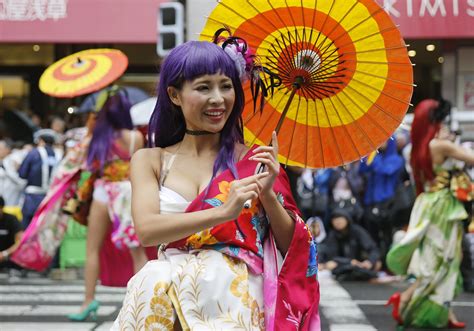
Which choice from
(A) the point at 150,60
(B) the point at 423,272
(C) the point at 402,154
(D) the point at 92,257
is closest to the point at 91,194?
(D) the point at 92,257

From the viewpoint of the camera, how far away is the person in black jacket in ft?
37.3

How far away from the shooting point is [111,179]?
7898mm

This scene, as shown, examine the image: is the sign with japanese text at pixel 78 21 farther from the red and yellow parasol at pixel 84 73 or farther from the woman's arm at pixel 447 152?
the woman's arm at pixel 447 152

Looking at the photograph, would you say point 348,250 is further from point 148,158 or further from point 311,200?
point 148,158

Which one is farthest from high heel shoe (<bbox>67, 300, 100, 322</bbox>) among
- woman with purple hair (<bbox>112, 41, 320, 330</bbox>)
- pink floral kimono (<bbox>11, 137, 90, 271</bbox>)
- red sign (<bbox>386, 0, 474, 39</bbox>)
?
red sign (<bbox>386, 0, 474, 39</bbox>)

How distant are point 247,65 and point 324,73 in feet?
1.08

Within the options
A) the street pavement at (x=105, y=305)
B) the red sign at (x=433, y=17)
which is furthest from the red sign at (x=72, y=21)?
the street pavement at (x=105, y=305)

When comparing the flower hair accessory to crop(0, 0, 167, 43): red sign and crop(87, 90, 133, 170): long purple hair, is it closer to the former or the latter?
crop(87, 90, 133, 170): long purple hair

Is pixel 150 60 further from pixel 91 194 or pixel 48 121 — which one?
pixel 91 194

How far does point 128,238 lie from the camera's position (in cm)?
782

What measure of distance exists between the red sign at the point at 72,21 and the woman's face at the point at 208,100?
44.4 feet

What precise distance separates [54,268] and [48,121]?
5.36 metres

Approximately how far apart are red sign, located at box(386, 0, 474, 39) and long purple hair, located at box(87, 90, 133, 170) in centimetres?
870

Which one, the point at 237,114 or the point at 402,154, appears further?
the point at 402,154
